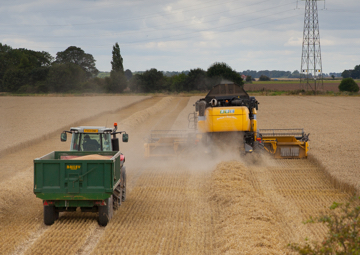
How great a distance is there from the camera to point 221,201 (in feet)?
37.6

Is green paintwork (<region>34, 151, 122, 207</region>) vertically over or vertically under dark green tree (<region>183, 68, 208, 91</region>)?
under

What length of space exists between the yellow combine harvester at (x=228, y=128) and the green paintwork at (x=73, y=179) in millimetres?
8164

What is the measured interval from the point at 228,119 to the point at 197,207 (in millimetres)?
6202

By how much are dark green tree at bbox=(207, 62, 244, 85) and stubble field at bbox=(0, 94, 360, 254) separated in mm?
61411

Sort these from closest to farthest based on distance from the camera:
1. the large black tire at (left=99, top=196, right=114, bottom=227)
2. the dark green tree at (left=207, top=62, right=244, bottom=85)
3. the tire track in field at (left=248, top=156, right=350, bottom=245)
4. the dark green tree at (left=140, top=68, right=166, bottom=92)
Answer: the tire track in field at (left=248, top=156, right=350, bottom=245) → the large black tire at (left=99, top=196, right=114, bottom=227) → the dark green tree at (left=207, top=62, right=244, bottom=85) → the dark green tree at (left=140, top=68, right=166, bottom=92)

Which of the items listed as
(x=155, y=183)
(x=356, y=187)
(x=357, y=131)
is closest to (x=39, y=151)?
(x=155, y=183)

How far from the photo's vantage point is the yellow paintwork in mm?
16672

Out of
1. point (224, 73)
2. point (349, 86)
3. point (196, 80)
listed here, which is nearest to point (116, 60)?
point (196, 80)

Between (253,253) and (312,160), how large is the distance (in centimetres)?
1156

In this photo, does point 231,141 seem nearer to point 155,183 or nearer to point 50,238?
point 155,183

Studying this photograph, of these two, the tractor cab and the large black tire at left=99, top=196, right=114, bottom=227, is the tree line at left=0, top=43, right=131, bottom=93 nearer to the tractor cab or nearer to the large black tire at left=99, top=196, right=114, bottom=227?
the tractor cab

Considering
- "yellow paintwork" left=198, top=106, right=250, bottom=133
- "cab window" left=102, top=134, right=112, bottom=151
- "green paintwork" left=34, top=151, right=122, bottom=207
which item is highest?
"yellow paintwork" left=198, top=106, right=250, bottom=133

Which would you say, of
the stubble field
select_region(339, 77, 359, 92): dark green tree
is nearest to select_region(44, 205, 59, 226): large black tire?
the stubble field

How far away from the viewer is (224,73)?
81.1 m
